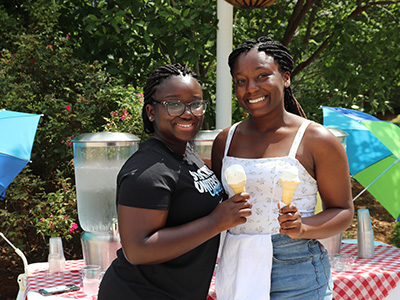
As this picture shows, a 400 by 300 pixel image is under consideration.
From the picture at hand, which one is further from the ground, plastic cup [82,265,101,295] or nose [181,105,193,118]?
nose [181,105,193,118]

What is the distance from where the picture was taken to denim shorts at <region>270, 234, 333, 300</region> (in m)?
1.91

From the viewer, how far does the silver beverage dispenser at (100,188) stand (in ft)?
9.64

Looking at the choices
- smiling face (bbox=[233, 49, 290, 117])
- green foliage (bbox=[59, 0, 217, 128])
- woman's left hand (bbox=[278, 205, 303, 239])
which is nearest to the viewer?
woman's left hand (bbox=[278, 205, 303, 239])

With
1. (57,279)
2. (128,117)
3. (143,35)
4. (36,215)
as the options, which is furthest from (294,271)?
(143,35)

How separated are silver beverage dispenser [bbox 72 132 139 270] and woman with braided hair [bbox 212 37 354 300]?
1.05m

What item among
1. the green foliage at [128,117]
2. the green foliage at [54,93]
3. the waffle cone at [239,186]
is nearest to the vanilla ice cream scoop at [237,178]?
the waffle cone at [239,186]

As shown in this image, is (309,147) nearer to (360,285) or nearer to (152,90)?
(152,90)

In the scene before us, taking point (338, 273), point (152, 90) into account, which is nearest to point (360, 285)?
point (338, 273)

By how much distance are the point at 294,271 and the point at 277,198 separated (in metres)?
0.28

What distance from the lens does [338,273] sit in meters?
3.11

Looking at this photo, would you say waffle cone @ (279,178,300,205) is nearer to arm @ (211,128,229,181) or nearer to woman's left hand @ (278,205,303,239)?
woman's left hand @ (278,205,303,239)

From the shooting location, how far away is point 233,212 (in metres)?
1.74

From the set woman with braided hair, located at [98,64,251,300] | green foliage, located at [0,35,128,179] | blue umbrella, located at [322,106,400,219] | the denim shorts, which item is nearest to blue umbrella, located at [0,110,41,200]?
woman with braided hair, located at [98,64,251,300]

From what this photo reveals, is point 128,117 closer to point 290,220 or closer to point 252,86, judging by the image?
point 252,86
